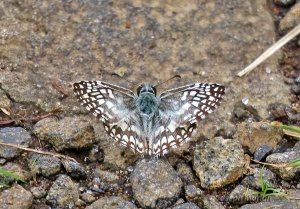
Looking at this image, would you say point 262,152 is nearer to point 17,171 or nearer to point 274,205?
point 274,205

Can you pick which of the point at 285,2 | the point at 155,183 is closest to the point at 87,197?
the point at 155,183

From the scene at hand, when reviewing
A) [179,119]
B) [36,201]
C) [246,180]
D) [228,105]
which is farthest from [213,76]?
[36,201]

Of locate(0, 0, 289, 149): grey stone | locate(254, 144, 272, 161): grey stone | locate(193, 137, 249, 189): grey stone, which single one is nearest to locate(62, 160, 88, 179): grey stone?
locate(0, 0, 289, 149): grey stone

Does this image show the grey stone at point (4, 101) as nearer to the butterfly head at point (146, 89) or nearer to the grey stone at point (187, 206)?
the butterfly head at point (146, 89)

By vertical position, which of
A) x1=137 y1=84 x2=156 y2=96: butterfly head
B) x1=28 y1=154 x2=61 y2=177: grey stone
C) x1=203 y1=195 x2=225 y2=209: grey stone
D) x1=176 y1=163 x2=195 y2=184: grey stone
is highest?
x1=137 y1=84 x2=156 y2=96: butterfly head

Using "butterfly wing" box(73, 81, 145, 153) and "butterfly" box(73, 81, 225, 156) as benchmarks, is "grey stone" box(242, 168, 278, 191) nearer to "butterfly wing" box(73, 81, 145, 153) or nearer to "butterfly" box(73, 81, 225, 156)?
"butterfly" box(73, 81, 225, 156)

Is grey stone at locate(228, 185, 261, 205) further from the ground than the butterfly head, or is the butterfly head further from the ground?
the butterfly head

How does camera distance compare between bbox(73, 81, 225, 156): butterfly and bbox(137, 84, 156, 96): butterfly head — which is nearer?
bbox(73, 81, 225, 156): butterfly

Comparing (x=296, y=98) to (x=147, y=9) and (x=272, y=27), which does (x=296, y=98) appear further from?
(x=147, y=9)
